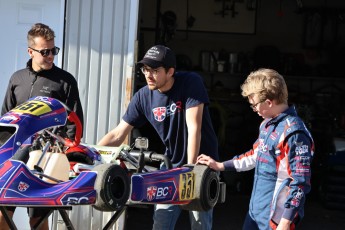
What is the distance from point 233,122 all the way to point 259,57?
1.14 meters

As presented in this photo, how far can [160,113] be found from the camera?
4906 millimetres

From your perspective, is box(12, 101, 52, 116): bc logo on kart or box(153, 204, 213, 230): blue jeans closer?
box(12, 101, 52, 116): bc logo on kart

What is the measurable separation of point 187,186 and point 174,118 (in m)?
1.06

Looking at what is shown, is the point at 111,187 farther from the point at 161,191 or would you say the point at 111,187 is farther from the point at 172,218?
the point at 172,218

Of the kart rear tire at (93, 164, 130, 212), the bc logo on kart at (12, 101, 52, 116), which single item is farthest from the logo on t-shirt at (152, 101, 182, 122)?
the kart rear tire at (93, 164, 130, 212)

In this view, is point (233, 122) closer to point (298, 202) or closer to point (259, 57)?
point (259, 57)

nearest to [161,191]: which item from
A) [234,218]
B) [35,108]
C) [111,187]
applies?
[111,187]

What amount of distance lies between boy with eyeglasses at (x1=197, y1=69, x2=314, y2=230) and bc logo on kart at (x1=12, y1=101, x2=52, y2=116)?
1088 mm

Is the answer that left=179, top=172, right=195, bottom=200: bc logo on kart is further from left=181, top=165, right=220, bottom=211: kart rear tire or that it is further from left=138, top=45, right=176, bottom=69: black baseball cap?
left=138, top=45, right=176, bottom=69: black baseball cap

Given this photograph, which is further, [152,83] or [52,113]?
[152,83]

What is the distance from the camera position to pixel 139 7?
6453 millimetres

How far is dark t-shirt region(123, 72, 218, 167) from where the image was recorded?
4.86 meters

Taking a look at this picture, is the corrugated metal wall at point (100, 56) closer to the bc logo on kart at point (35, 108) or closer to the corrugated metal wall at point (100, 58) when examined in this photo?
the corrugated metal wall at point (100, 58)

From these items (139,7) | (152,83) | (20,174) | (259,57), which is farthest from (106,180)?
(259,57)
